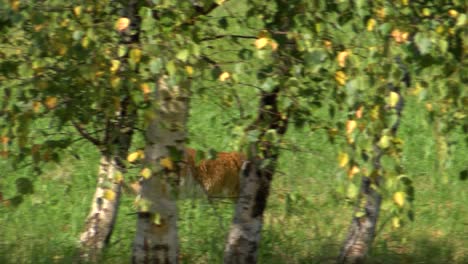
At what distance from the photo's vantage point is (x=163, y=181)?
214 inches

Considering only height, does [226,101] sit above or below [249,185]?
above

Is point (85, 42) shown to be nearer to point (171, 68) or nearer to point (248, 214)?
point (171, 68)

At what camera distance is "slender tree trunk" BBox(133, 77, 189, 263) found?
5195 millimetres

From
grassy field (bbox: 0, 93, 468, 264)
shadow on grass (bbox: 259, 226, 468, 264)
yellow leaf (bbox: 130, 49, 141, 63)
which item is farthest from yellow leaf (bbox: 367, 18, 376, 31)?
shadow on grass (bbox: 259, 226, 468, 264)

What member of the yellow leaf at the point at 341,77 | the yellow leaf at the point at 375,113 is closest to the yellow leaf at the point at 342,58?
the yellow leaf at the point at 341,77

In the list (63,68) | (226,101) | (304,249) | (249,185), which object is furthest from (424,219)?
(63,68)

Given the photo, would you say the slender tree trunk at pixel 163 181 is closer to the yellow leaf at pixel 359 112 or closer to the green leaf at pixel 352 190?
the yellow leaf at pixel 359 112

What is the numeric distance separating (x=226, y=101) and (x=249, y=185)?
1.34m

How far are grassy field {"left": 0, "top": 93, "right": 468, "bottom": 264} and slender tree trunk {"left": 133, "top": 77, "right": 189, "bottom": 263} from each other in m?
0.75

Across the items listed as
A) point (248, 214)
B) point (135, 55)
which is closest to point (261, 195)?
point (248, 214)

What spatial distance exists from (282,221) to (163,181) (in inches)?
112

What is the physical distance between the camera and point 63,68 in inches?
187

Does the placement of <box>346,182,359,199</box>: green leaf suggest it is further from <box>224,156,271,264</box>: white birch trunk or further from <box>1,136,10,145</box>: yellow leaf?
<box>224,156,271,264</box>: white birch trunk

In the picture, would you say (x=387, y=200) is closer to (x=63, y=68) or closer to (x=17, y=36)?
(x=63, y=68)
